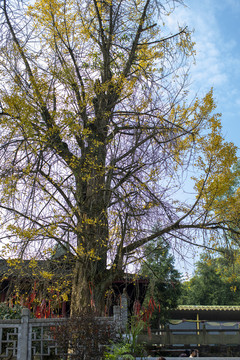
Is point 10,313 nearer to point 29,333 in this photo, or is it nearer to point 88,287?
point 29,333

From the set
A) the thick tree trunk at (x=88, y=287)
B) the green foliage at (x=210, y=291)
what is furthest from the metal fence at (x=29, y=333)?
the green foliage at (x=210, y=291)

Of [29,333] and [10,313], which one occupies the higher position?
[10,313]

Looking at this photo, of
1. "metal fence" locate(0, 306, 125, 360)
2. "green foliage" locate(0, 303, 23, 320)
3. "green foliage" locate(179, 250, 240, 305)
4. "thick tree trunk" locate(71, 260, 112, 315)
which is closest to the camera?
"metal fence" locate(0, 306, 125, 360)

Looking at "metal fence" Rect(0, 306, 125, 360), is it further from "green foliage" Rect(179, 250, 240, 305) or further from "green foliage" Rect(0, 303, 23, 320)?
"green foliage" Rect(179, 250, 240, 305)

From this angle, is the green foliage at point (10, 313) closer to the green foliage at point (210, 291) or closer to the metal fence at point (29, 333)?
the metal fence at point (29, 333)

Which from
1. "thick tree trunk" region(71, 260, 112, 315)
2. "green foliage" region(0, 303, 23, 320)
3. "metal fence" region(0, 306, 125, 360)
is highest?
"thick tree trunk" region(71, 260, 112, 315)

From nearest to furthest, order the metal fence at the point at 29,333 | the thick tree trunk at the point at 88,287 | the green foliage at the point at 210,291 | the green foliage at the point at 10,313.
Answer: the metal fence at the point at 29,333, the thick tree trunk at the point at 88,287, the green foliage at the point at 10,313, the green foliage at the point at 210,291

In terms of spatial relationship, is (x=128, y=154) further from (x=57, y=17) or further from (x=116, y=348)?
(x=116, y=348)

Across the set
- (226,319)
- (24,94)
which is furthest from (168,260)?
(24,94)

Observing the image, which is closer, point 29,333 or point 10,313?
point 29,333

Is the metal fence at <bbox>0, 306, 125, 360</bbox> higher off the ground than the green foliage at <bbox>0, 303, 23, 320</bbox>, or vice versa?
the green foliage at <bbox>0, 303, 23, 320</bbox>

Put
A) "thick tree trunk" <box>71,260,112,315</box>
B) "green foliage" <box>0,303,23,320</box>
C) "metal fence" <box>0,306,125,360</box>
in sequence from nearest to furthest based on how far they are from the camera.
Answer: "metal fence" <box>0,306,125,360</box> < "thick tree trunk" <box>71,260,112,315</box> < "green foliage" <box>0,303,23,320</box>

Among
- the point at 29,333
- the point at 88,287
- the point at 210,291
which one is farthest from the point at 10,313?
the point at 210,291

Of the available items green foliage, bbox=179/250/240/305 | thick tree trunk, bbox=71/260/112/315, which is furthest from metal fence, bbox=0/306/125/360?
green foliage, bbox=179/250/240/305
